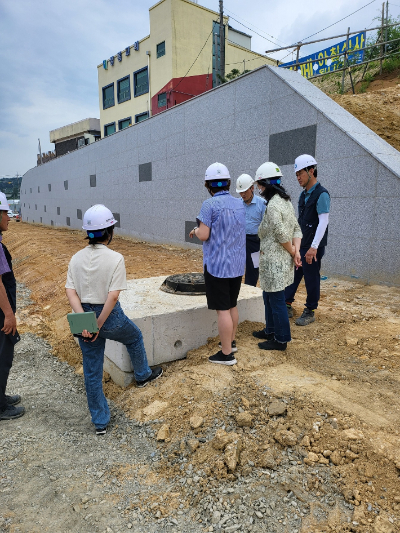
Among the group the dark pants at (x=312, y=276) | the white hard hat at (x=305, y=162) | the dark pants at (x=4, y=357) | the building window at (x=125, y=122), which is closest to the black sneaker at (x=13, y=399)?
the dark pants at (x=4, y=357)

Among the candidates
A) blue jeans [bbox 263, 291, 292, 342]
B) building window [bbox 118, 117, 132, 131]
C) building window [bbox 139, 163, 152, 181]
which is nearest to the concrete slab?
blue jeans [bbox 263, 291, 292, 342]

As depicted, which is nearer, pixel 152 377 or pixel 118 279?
pixel 118 279

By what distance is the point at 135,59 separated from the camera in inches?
936

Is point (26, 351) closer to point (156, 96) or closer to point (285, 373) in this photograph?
point (285, 373)

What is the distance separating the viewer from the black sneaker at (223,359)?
3.02 m

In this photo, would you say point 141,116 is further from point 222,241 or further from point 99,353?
point 99,353

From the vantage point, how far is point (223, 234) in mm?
2850

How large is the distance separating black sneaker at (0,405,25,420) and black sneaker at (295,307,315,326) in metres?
2.82

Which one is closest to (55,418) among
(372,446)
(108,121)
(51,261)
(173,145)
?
(372,446)

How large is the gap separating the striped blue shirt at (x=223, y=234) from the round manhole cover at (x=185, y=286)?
898 mm

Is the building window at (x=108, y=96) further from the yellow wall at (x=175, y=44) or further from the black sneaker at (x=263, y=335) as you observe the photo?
the black sneaker at (x=263, y=335)

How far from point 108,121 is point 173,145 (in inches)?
750

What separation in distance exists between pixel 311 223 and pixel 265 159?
3.90 metres

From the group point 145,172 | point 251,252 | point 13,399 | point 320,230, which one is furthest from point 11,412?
point 145,172
